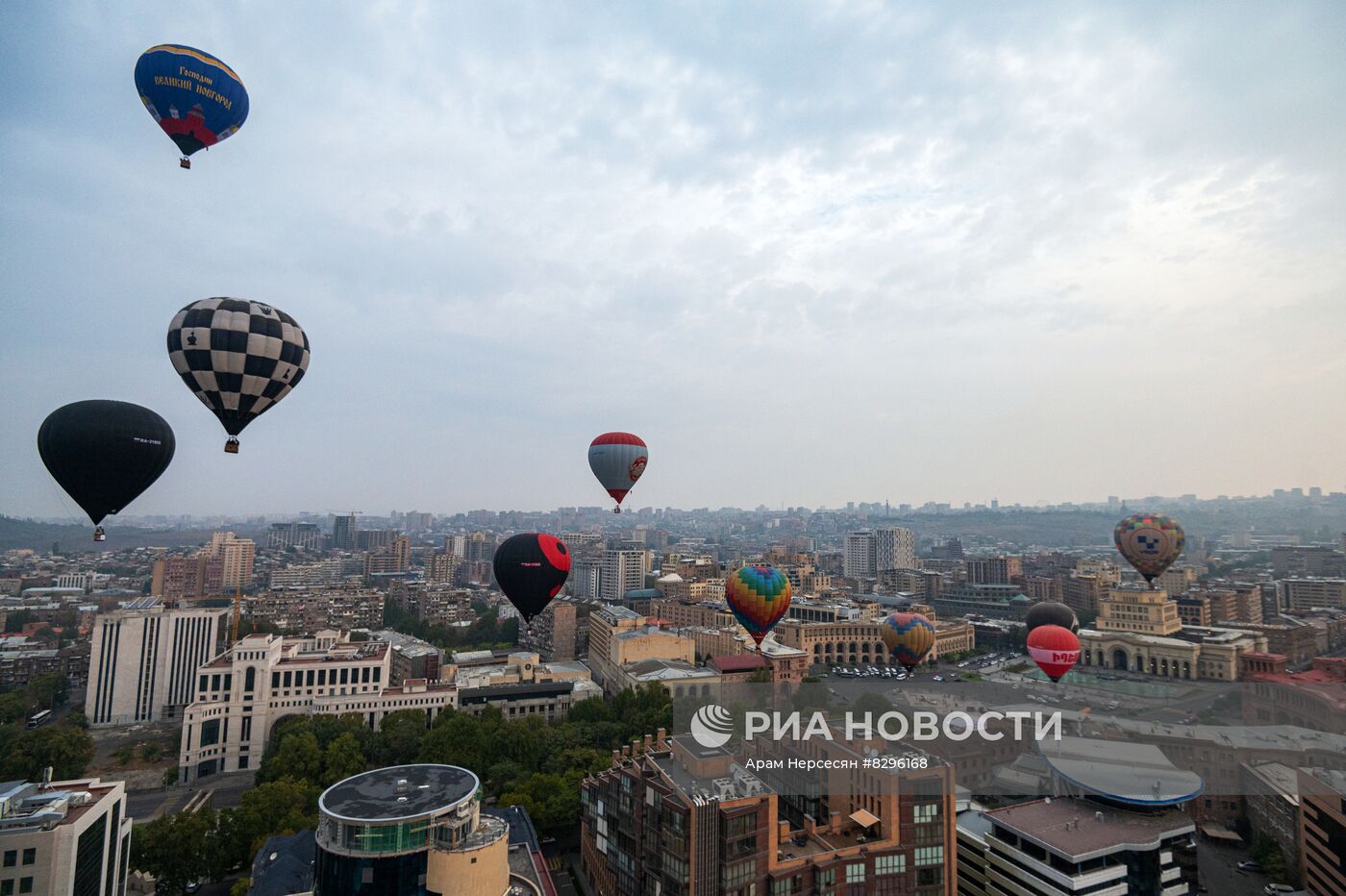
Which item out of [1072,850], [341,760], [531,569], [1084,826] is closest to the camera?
[1072,850]

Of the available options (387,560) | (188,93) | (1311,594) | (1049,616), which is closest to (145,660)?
(188,93)

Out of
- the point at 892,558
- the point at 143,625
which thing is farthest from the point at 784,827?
the point at 892,558

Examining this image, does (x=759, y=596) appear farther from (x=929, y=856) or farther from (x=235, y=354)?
(x=235, y=354)

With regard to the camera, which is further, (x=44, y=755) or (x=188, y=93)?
(x=44, y=755)

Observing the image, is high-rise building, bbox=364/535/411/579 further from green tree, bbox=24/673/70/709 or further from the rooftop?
the rooftop

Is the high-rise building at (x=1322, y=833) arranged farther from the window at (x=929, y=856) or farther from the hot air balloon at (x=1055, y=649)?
the window at (x=929, y=856)
